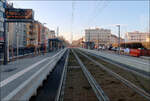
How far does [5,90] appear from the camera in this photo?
4.39 meters

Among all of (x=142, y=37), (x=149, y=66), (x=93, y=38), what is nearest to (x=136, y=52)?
(x=149, y=66)

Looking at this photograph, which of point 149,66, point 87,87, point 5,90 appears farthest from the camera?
point 149,66

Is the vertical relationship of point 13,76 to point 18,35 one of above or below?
below

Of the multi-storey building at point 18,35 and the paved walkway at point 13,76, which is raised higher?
the multi-storey building at point 18,35

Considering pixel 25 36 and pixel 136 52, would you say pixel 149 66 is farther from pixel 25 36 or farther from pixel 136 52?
pixel 25 36

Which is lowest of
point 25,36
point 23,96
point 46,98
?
point 46,98

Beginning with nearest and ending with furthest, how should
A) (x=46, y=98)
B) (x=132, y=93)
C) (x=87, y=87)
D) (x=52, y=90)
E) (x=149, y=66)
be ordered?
(x=46, y=98) < (x=132, y=93) < (x=52, y=90) < (x=87, y=87) < (x=149, y=66)

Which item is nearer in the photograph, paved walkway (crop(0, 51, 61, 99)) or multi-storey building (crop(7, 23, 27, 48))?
paved walkway (crop(0, 51, 61, 99))

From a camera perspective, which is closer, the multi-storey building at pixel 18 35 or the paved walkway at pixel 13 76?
the paved walkway at pixel 13 76

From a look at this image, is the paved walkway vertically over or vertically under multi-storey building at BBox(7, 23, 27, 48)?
under

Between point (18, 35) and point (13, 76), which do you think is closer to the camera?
point (13, 76)

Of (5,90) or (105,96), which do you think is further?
(105,96)

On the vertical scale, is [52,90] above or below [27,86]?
below

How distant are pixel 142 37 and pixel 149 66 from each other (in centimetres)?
14334
